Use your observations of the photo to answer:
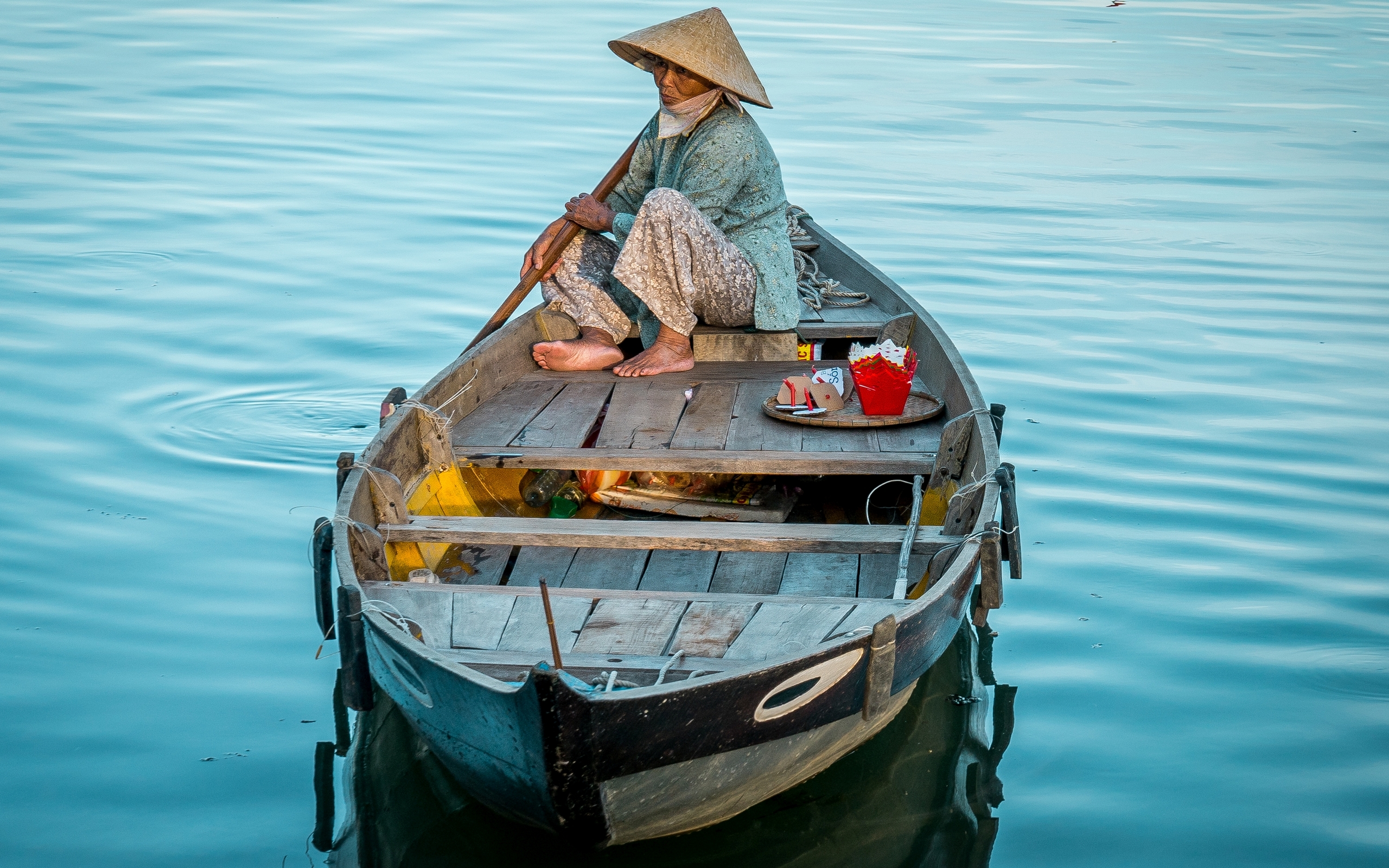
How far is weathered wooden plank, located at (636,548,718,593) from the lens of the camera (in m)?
3.40

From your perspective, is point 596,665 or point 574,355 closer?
point 596,665

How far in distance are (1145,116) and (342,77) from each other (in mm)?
8068

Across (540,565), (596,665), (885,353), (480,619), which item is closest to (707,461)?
(540,565)

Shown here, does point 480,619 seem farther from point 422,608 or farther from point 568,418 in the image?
point 568,418

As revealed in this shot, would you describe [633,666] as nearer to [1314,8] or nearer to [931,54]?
[931,54]

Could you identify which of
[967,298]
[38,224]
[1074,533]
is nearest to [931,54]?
[967,298]

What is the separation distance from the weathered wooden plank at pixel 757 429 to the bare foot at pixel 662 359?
311mm

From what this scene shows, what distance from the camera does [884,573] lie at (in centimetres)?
330

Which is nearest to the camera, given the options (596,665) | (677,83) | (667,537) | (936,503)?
(596,665)

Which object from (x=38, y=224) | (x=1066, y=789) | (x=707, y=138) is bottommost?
(x=1066, y=789)

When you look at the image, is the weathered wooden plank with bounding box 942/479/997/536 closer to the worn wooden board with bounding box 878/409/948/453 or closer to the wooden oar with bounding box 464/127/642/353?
the worn wooden board with bounding box 878/409/948/453

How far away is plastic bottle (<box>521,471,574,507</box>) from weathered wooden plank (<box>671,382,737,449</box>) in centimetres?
40

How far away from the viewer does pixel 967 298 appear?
24.1ft

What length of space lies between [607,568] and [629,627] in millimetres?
683
